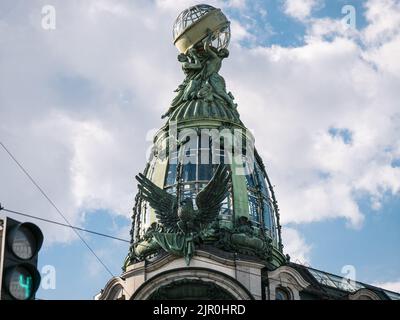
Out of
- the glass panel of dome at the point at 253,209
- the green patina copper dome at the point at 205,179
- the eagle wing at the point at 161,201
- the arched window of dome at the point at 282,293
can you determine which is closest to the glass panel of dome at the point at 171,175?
the green patina copper dome at the point at 205,179

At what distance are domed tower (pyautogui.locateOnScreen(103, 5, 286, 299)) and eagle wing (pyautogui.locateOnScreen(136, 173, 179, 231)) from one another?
0.16ft

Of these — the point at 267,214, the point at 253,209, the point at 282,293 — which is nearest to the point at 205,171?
the point at 253,209

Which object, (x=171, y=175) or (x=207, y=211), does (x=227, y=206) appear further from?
(x=171, y=175)

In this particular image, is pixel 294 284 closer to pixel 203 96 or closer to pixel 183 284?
pixel 183 284

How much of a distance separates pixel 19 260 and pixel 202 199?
30515 millimetres

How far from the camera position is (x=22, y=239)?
489 inches

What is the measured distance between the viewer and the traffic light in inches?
469

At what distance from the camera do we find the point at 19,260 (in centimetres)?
1210

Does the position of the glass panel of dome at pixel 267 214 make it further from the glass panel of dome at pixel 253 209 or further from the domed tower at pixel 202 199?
the glass panel of dome at pixel 253 209

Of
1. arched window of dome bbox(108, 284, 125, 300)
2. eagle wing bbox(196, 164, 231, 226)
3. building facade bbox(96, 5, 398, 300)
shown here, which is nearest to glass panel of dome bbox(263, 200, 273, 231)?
building facade bbox(96, 5, 398, 300)

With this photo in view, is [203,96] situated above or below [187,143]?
above

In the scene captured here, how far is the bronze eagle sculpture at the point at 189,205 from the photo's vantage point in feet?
137
